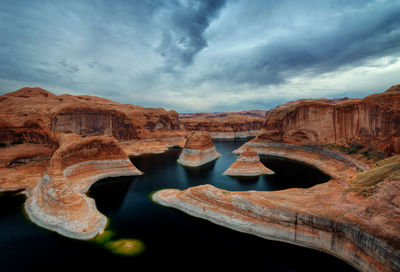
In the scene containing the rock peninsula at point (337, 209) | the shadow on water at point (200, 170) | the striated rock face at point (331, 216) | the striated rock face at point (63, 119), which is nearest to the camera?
the striated rock face at point (331, 216)

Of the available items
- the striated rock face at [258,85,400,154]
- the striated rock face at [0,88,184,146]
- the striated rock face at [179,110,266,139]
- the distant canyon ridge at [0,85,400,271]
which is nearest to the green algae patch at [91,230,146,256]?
the distant canyon ridge at [0,85,400,271]

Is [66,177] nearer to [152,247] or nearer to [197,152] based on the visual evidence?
[152,247]

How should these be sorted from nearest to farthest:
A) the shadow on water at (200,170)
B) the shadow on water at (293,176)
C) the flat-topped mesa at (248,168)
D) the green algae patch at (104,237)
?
the green algae patch at (104,237) → the shadow on water at (293,176) → the flat-topped mesa at (248,168) → the shadow on water at (200,170)

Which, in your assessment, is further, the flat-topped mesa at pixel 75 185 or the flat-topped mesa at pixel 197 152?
the flat-topped mesa at pixel 197 152

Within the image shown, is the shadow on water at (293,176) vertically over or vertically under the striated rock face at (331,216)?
under

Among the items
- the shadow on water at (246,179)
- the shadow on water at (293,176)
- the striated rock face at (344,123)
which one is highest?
the striated rock face at (344,123)

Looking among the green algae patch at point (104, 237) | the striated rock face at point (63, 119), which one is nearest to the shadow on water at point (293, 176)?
the green algae patch at point (104, 237)

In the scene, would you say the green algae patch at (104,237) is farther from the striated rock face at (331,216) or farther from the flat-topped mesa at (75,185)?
the striated rock face at (331,216)
